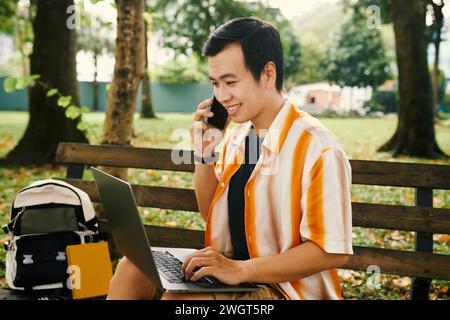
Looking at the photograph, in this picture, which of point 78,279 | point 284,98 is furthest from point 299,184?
point 78,279

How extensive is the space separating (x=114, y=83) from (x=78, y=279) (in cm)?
173

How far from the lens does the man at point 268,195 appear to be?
73.3 inches

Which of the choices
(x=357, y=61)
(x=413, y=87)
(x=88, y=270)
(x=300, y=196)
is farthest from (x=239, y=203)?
(x=357, y=61)

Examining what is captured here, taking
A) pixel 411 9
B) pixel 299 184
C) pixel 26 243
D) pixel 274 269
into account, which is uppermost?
pixel 411 9

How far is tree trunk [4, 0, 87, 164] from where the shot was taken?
356 inches

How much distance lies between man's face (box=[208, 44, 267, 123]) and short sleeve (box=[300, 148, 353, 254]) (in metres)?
0.41

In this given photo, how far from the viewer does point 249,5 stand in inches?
799

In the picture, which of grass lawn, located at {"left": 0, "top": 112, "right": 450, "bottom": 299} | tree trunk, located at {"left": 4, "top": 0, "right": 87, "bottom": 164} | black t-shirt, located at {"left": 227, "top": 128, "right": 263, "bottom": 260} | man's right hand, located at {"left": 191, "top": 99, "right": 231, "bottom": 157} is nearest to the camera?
black t-shirt, located at {"left": 227, "top": 128, "right": 263, "bottom": 260}

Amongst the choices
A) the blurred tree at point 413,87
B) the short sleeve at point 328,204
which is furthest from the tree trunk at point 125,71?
the blurred tree at point 413,87

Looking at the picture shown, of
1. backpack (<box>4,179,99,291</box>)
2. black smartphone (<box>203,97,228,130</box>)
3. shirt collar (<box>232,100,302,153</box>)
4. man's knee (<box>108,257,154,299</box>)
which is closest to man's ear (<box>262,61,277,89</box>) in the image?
shirt collar (<box>232,100,302,153</box>)

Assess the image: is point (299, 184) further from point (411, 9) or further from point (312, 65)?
point (312, 65)

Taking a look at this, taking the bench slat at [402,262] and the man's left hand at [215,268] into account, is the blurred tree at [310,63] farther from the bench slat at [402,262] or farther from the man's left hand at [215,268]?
the man's left hand at [215,268]

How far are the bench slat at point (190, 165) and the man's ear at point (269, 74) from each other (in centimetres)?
106

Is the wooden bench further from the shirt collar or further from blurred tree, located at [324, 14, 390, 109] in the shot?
blurred tree, located at [324, 14, 390, 109]
